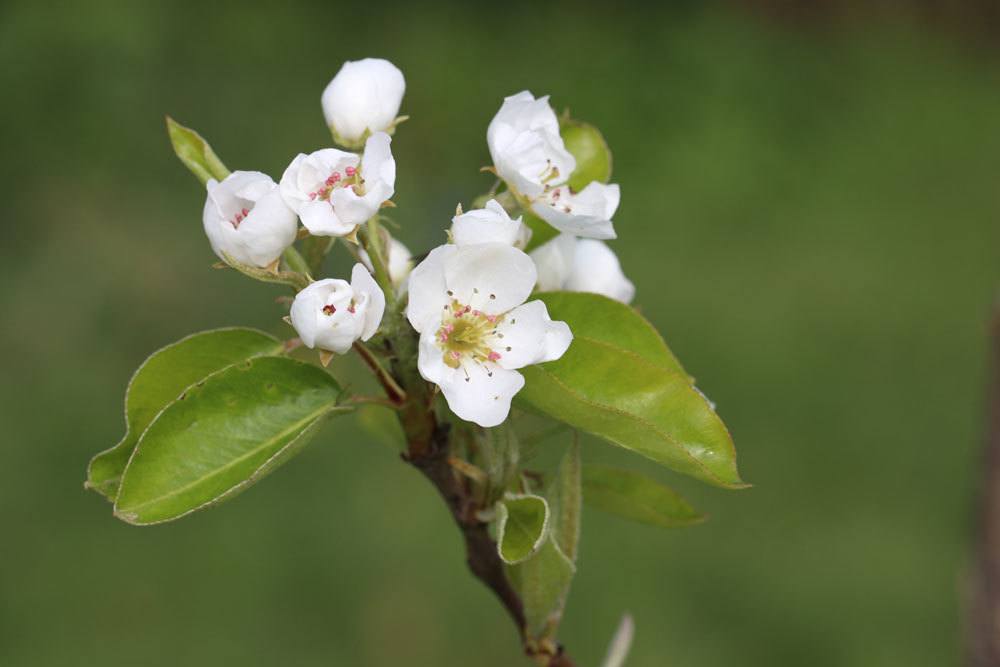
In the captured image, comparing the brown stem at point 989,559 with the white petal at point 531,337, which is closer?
the white petal at point 531,337

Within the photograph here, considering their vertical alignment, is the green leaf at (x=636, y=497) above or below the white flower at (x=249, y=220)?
below

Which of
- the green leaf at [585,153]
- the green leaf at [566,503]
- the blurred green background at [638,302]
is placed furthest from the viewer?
the blurred green background at [638,302]

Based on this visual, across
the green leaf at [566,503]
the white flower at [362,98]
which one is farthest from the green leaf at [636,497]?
the white flower at [362,98]

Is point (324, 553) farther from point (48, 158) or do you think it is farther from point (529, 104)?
point (529, 104)

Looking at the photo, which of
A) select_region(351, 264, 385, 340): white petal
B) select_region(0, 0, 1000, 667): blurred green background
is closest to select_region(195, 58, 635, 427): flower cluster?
Result: select_region(351, 264, 385, 340): white petal

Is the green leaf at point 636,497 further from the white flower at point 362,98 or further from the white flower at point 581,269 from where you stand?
the white flower at point 362,98

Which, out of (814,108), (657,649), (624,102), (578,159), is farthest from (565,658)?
(814,108)

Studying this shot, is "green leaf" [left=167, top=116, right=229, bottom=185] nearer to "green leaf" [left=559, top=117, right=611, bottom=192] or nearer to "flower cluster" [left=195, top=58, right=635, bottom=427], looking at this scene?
"flower cluster" [left=195, top=58, right=635, bottom=427]

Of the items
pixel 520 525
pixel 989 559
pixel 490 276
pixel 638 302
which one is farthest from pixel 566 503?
pixel 638 302
